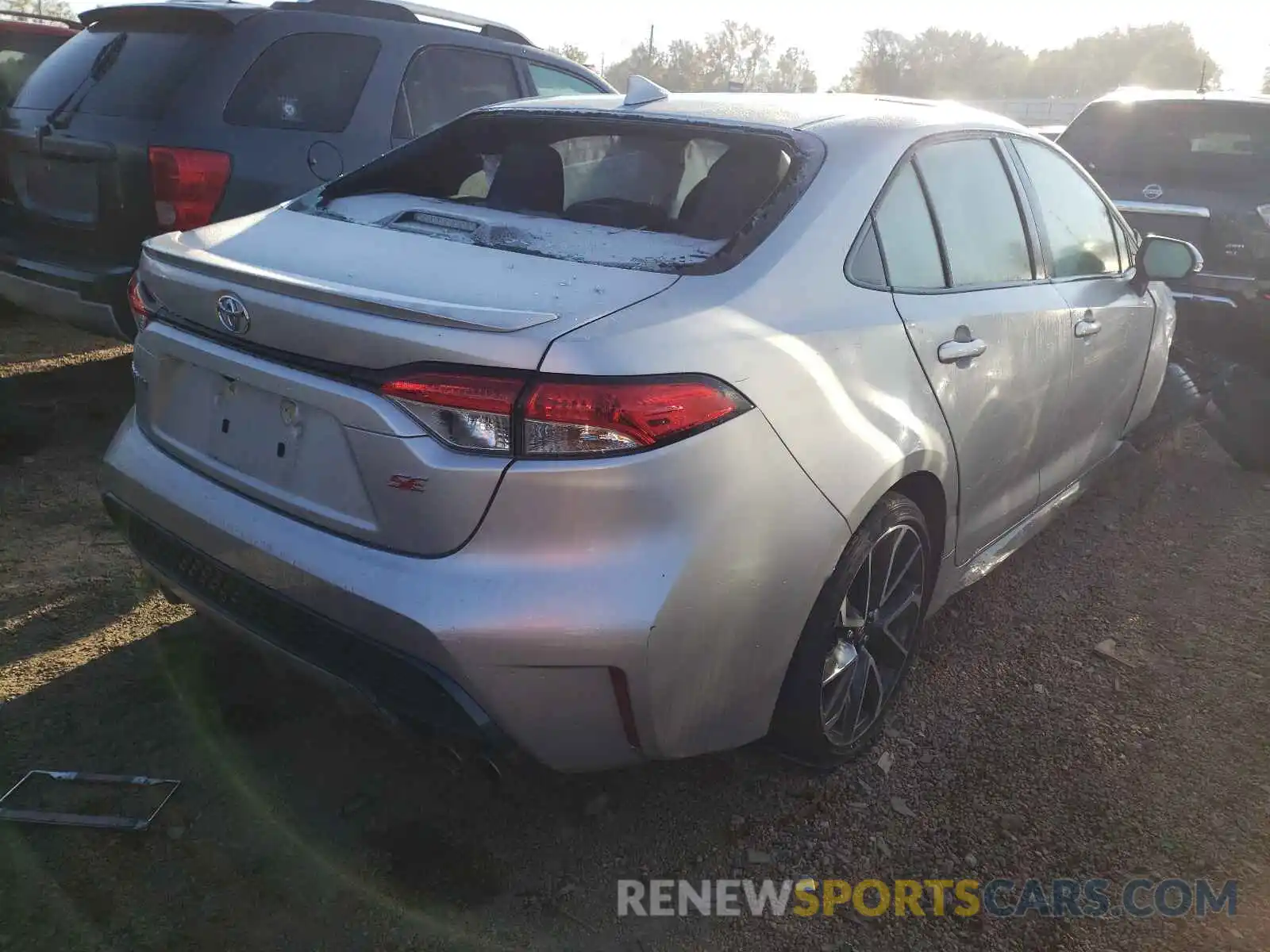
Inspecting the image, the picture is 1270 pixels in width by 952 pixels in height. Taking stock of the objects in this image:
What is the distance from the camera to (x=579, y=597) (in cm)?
183

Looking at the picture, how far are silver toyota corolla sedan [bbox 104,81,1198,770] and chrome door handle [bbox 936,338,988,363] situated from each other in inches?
0.4

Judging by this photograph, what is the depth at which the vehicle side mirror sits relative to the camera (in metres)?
3.79

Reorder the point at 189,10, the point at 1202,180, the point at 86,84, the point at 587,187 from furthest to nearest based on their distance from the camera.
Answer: the point at 1202,180 → the point at 86,84 → the point at 189,10 → the point at 587,187

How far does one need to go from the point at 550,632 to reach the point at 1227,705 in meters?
2.30

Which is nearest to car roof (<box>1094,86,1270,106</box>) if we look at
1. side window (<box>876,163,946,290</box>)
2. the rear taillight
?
side window (<box>876,163,946,290</box>)

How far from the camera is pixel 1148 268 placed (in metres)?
3.85

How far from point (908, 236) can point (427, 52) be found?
3.30 m

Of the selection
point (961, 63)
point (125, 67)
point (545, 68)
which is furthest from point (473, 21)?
point (961, 63)

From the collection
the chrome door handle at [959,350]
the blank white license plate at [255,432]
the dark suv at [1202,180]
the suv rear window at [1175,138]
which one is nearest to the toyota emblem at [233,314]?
the blank white license plate at [255,432]

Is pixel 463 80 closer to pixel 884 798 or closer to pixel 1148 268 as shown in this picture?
pixel 1148 268

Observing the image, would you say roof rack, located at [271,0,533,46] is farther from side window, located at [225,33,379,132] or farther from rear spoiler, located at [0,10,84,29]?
rear spoiler, located at [0,10,84,29]

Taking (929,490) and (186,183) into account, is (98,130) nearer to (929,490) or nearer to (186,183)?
(186,183)

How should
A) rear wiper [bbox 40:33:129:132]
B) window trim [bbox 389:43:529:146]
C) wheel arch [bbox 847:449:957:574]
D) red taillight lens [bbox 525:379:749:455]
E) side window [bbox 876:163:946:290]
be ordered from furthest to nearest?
window trim [bbox 389:43:529:146]
rear wiper [bbox 40:33:129:132]
side window [bbox 876:163:946:290]
wheel arch [bbox 847:449:957:574]
red taillight lens [bbox 525:379:749:455]

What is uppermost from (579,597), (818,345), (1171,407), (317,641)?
(818,345)
